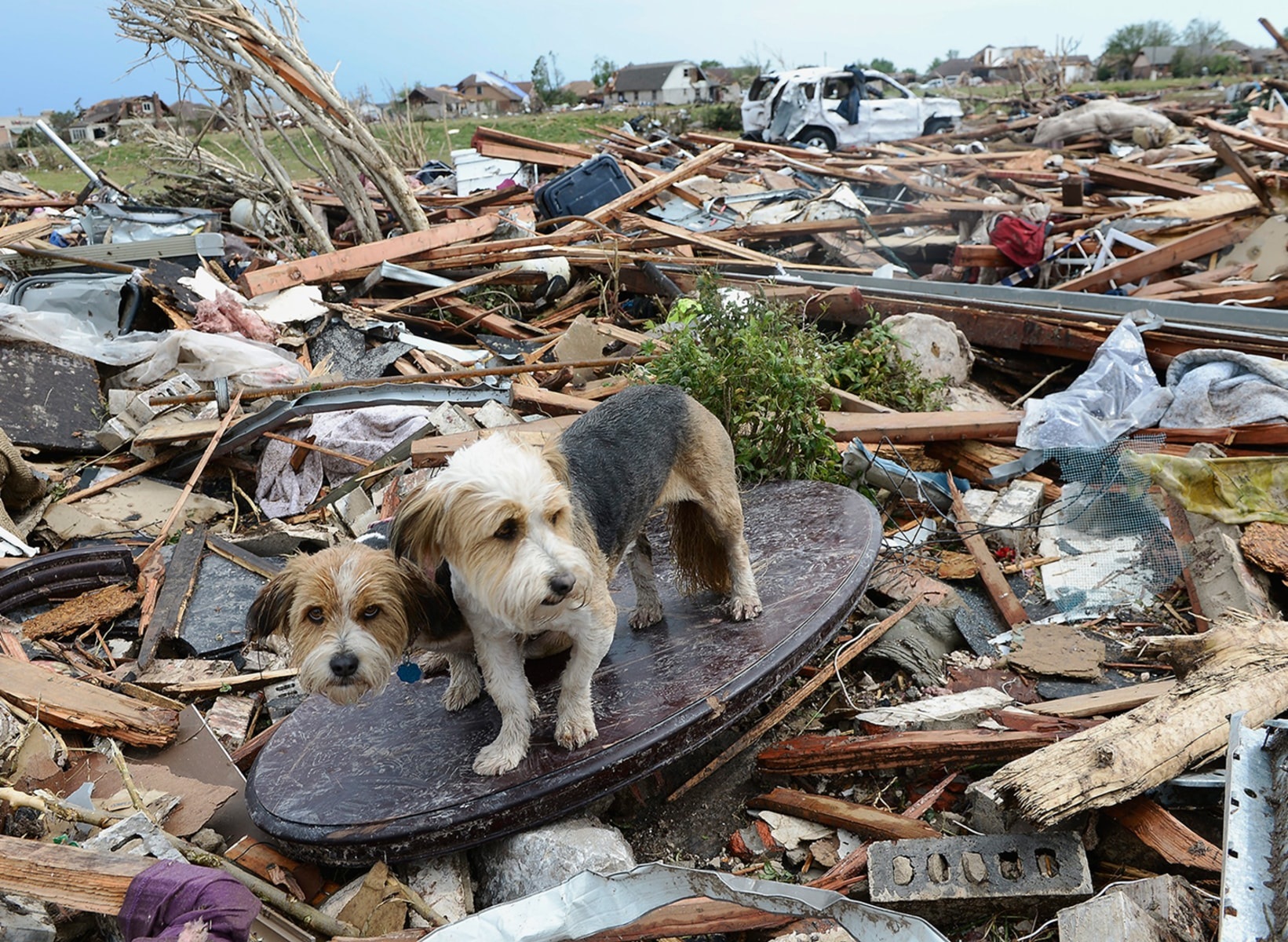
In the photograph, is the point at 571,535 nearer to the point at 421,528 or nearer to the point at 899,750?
the point at 421,528

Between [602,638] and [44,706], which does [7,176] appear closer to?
[44,706]

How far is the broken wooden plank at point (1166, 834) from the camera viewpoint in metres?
3.07

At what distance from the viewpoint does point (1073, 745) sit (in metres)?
3.33

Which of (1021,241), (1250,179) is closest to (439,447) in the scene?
(1021,241)

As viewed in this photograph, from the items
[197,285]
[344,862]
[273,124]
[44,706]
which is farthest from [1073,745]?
[273,124]

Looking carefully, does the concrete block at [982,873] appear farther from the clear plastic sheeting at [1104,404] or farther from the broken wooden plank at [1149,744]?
the clear plastic sheeting at [1104,404]

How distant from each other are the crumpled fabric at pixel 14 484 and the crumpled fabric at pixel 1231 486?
7040mm

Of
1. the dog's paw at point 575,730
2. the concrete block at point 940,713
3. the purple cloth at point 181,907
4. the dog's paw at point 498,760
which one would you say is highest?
the purple cloth at point 181,907

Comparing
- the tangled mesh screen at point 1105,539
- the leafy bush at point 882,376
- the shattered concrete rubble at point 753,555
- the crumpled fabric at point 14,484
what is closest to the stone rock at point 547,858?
the shattered concrete rubble at point 753,555

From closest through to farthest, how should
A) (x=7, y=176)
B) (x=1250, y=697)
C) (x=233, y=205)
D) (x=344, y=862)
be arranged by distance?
(x=344, y=862) < (x=1250, y=697) < (x=233, y=205) < (x=7, y=176)

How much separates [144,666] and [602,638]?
2947 mm

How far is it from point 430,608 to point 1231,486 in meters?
4.53

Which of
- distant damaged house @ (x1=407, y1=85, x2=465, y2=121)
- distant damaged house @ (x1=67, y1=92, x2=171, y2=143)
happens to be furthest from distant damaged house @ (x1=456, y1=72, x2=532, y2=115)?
distant damaged house @ (x1=67, y1=92, x2=171, y2=143)

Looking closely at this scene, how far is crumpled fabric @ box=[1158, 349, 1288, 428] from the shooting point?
5.92m
